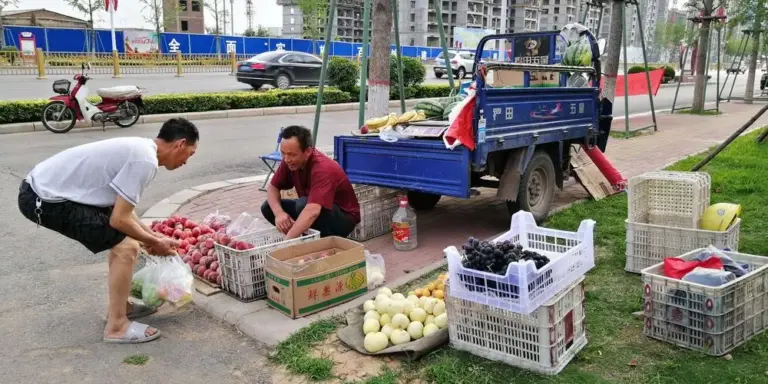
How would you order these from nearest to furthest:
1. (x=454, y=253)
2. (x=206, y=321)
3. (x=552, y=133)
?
(x=454, y=253), (x=206, y=321), (x=552, y=133)

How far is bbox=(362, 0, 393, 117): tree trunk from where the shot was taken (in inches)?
306

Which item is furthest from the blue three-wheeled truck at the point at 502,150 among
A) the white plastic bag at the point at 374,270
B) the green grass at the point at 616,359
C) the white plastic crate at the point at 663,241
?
the white plastic crate at the point at 663,241

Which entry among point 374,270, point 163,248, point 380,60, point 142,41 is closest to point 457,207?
point 380,60

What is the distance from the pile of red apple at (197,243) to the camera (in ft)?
15.7

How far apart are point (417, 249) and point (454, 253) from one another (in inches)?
93.7

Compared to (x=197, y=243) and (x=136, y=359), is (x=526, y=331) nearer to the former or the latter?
(x=136, y=359)

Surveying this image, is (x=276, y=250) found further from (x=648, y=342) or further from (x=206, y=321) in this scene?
(x=648, y=342)

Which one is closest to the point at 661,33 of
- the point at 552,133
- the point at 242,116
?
the point at 242,116

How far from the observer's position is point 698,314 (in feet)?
11.4

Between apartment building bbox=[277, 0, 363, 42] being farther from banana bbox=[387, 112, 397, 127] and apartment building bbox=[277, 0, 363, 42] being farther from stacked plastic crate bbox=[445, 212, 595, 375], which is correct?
stacked plastic crate bbox=[445, 212, 595, 375]

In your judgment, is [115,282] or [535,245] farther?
[535,245]

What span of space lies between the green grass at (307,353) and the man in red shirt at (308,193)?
86cm

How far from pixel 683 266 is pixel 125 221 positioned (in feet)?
11.0

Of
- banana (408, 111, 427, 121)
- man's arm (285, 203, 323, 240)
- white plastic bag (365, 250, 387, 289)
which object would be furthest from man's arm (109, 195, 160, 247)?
banana (408, 111, 427, 121)
